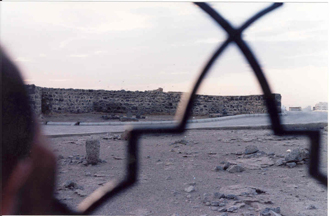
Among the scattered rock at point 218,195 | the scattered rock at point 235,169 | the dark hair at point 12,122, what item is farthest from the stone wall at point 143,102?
the scattered rock at point 218,195

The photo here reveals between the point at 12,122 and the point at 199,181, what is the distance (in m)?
1.74

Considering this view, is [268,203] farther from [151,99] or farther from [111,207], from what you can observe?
[151,99]

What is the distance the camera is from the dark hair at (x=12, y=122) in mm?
2414

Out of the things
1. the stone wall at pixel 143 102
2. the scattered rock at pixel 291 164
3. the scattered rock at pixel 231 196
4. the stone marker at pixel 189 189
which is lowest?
the scattered rock at pixel 231 196

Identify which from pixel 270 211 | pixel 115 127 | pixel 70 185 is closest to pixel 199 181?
pixel 270 211

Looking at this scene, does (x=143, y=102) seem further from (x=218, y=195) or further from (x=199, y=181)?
(x=218, y=195)

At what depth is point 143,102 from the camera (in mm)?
13250

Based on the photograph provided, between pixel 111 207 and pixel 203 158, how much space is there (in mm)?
1713

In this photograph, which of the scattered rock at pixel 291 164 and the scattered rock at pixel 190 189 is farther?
the scattered rock at pixel 291 164

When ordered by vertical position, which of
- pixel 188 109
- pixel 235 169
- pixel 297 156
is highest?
pixel 188 109

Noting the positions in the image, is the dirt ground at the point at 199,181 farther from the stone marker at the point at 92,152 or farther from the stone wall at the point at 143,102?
the stone wall at the point at 143,102

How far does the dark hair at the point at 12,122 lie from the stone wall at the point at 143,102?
959 cm

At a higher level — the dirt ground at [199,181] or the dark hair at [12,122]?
the dark hair at [12,122]

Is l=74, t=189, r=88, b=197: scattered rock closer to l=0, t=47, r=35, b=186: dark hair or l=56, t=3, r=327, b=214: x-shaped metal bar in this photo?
l=56, t=3, r=327, b=214: x-shaped metal bar
